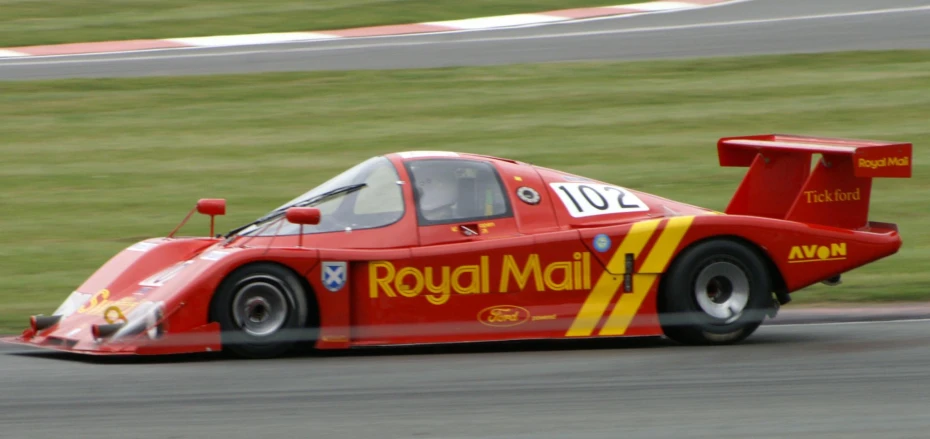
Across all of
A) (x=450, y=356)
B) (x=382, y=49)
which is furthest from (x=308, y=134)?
(x=450, y=356)

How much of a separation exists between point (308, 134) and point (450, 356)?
7.59 metres

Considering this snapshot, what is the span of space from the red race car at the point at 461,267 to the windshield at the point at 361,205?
11mm

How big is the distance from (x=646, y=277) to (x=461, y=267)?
41.7 inches

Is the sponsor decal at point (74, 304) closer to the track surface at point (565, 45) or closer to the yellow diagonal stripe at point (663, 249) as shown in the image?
the yellow diagonal stripe at point (663, 249)

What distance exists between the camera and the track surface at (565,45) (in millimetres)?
17828

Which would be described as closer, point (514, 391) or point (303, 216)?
point (514, 391)

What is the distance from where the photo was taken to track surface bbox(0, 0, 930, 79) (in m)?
17.8

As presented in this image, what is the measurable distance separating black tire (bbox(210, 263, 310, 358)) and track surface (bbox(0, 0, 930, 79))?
1102cm

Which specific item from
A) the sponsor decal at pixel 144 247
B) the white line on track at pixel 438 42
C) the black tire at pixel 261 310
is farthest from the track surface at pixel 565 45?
the black tire at pixel 261 310

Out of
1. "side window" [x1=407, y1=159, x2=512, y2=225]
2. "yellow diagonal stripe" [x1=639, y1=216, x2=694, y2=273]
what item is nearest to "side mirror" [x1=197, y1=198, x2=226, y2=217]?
"side window" [x1=407, y1=159, x2=512, y2=225]

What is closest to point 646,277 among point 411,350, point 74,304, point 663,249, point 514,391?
point 663,249

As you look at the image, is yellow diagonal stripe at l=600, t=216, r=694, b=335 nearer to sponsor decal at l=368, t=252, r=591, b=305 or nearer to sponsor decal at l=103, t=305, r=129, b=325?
sponsor decal at l=368, t=252, r=591, b=305

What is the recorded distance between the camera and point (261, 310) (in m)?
6.73

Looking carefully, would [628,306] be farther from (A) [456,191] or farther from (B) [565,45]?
(B) [565,45]
